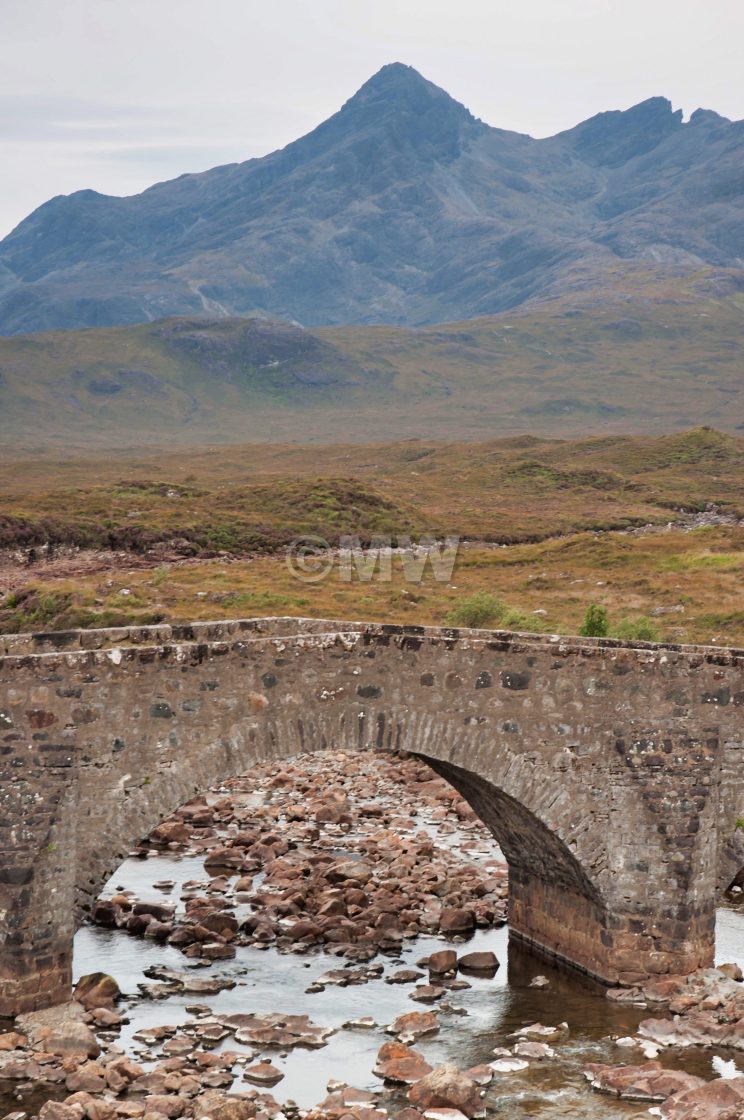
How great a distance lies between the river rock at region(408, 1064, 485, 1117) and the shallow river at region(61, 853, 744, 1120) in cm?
35

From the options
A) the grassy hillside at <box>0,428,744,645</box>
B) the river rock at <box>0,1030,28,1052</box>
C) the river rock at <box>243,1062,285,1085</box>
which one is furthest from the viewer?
the grassy hillside at <box>0,428,744,645</box>

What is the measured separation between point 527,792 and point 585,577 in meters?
34.3

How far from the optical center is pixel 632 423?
646ft

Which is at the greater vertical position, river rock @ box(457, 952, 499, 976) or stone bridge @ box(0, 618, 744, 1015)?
stone bridge @ box(0, 618, 744, 1015)

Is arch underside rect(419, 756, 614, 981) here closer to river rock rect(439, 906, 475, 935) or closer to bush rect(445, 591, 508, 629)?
river rock rect(439, 906, 475, 935)

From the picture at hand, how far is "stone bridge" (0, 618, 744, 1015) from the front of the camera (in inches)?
673

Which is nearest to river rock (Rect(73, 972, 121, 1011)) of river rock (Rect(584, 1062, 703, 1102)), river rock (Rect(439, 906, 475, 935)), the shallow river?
the shallow river

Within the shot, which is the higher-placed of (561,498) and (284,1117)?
(561,498)

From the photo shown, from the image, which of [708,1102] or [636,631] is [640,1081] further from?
[636,631]

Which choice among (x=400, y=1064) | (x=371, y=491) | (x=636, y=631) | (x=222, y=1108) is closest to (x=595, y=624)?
(x=636, y=631)

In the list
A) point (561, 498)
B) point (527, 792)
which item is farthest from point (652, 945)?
point (561, 498)

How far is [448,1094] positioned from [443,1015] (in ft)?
9.80

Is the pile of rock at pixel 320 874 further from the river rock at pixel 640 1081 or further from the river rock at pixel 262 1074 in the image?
the river rock at pixel 640 1081

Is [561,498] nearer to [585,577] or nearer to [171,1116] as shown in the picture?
[585,577]
